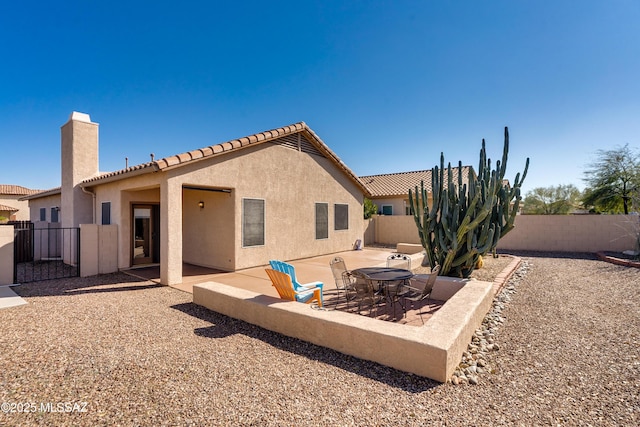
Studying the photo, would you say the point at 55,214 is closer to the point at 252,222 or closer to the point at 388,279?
the point at 252,222

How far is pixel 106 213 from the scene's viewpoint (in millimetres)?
11875

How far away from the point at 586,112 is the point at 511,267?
30.1 ft

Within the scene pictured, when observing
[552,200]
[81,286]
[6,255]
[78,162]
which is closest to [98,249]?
[81,286]

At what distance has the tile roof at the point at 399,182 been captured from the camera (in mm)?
25547

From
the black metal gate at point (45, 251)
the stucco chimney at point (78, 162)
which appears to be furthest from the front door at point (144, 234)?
the stucco chimney at point (78, 162)

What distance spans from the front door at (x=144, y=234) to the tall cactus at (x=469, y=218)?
10309 mm

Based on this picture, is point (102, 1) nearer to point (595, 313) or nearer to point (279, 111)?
point (279, 111)

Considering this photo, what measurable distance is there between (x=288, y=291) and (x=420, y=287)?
12.4 ft

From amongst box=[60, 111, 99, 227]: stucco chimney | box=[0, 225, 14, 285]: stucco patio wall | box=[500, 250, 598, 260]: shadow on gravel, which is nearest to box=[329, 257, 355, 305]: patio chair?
box=[0, 225, 14, 285]: stucco patio wall

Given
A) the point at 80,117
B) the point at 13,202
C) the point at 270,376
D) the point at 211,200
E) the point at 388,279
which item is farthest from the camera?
the point at 13,202

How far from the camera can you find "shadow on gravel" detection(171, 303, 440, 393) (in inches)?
148

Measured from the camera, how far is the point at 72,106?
1266 cm

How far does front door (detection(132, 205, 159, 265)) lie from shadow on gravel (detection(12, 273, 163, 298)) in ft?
5.48

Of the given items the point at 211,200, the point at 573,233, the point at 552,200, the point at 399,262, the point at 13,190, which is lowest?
the point at 399,262
